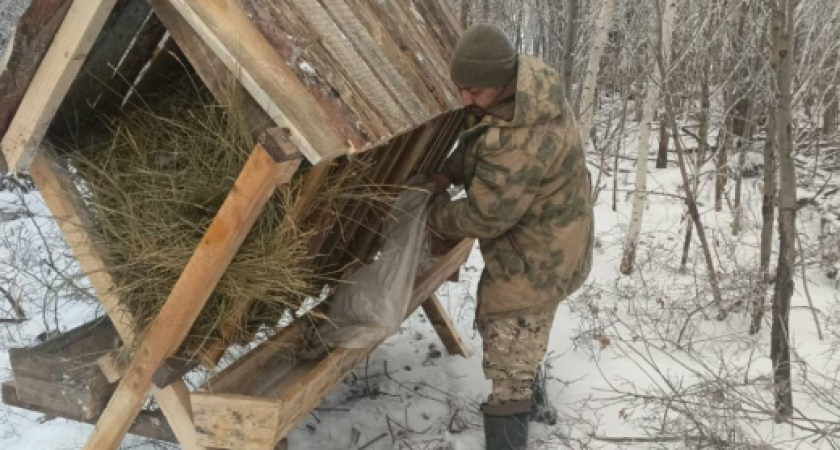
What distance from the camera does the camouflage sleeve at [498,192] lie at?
2.88 metres

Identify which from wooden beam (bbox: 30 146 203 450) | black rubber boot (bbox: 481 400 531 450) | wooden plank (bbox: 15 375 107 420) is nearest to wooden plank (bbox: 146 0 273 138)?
wooden beam (bbox: 30 146 203 450)

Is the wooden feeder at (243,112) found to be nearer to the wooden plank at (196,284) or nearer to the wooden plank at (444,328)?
the wooden plank at (196,284)

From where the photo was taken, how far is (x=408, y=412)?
405 cm

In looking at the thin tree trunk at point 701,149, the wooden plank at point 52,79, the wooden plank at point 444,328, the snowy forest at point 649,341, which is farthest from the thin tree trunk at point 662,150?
the wooden plank at point 52,79

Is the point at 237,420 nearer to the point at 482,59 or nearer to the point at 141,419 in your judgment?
the point at 141,419

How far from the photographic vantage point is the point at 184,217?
8.27ft

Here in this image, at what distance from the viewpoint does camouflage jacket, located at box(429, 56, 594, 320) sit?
288cm

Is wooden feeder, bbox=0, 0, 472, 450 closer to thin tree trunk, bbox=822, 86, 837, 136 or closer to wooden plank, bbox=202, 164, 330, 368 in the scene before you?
wooden plank, bbox=202, 164, 330, 368

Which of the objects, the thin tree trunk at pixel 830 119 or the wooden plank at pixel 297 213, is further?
the thin tree trunk at pixel 830 119

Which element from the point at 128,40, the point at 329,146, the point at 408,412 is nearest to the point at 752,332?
the point at 408,412

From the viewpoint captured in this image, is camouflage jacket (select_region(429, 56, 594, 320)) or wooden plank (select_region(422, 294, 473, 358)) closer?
camouflage jacket (select_region(429, 56, 594, 320))

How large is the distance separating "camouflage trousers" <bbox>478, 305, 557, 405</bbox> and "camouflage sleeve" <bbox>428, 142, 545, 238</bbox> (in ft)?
1.67

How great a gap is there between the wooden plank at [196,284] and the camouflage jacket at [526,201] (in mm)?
963

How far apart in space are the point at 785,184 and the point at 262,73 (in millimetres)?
2633
